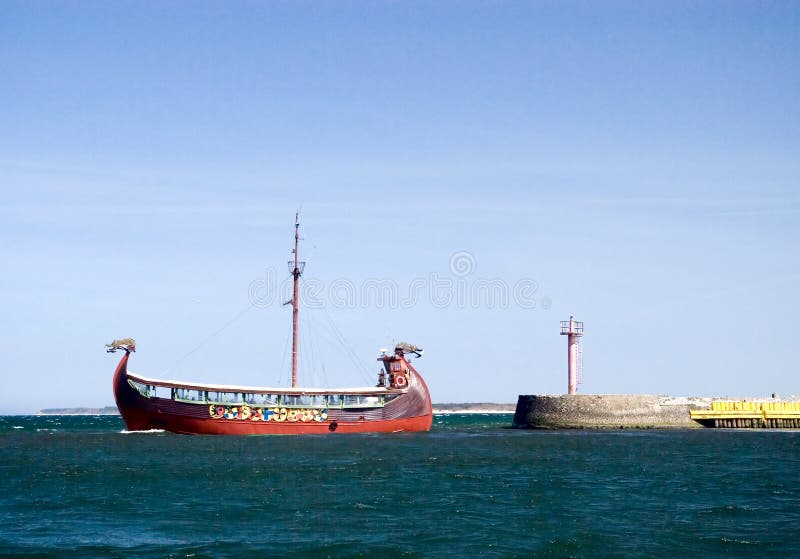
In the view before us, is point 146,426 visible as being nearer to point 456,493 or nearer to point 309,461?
point 309,461

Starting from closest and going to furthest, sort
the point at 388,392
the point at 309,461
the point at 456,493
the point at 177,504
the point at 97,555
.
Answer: the point at 97,555 → the point at 177,504 → the point at 456,493 → the point at 309,461 → the point at 388,392

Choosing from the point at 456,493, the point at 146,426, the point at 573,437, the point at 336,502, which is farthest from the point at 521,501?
the point at 146,426

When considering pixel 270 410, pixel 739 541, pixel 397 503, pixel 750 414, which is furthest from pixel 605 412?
pixel 739 541

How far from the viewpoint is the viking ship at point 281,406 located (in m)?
61.6

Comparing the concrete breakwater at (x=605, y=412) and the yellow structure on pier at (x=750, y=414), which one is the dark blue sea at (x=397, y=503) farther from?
the yellow structure on pier at (x=750, y=414)

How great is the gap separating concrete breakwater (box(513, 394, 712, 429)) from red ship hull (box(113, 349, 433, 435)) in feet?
40.8

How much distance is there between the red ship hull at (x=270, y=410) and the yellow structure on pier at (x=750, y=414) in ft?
87.4

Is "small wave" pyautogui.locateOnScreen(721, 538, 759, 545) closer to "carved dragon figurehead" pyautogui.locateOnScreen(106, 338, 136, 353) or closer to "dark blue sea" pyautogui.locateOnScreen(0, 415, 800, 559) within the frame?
"dark blue sea" pyautogui.locateOnScreen(0, 415, 800, 559)

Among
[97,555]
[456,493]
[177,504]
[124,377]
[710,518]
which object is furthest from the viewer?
[124,377]

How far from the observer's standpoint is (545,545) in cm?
2284

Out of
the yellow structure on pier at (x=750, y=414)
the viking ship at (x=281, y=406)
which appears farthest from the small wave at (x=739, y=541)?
the yellow structure on pier at (x=750, y=414)

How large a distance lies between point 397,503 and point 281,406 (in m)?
35.8

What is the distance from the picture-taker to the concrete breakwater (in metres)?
75.5

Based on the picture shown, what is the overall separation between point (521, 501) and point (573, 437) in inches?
1404
